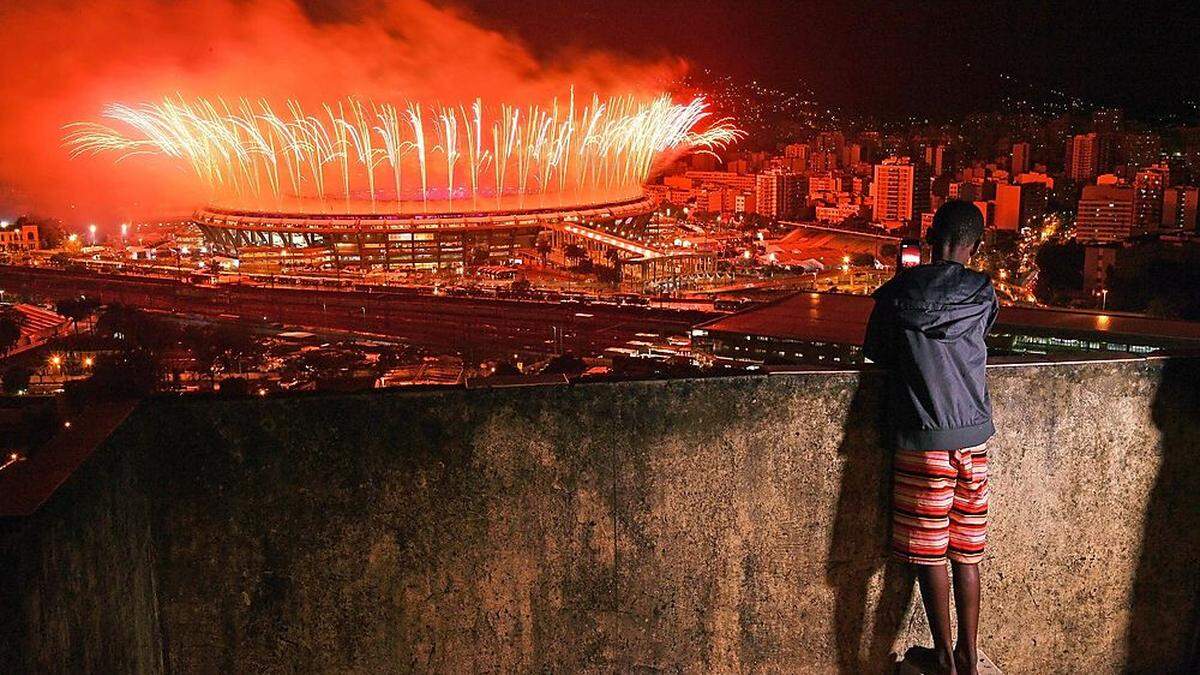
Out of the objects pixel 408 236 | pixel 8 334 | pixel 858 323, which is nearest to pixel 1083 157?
pixel 408 236

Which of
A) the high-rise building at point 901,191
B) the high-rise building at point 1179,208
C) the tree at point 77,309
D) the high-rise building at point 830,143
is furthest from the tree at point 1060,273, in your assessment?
the high-rise building at point 830,143

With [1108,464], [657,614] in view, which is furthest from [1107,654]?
[657,614]

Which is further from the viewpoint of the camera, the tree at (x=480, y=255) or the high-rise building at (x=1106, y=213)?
the high-rise building at (x=1106, y=213)

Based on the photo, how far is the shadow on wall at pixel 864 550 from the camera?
2.19 m

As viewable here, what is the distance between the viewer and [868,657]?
7.43 feet

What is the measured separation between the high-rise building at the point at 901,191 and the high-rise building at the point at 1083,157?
8.55 m

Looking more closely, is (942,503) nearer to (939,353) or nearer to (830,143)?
(939,353)

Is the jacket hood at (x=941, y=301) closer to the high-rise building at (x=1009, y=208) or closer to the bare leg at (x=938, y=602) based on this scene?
the bare leg at (x=938, y=602)

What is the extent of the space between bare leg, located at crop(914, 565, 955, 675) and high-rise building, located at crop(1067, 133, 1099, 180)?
191 ft

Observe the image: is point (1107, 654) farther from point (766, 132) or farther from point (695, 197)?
point (766, 132)

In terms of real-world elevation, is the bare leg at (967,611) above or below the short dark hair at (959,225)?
below

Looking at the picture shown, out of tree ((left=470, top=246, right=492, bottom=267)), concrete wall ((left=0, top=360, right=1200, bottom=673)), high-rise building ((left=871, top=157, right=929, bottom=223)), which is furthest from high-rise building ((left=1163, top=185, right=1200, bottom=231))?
concrete wall ((left=0, top=360, right=1200, bottom=673))

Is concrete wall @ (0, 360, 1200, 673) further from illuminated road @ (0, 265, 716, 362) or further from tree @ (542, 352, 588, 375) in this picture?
illuminated road @ (0, 265, 716, 362)

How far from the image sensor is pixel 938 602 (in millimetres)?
2102
